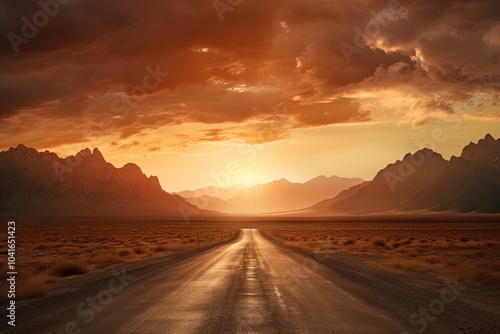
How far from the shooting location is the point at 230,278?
18.0 m

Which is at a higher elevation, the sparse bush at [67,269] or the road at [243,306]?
the sparse bush at [67,269]

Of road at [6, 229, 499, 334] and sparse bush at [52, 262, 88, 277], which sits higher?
sparse bush at [52, 262, 88, 277]

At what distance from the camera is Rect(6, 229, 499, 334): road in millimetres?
9742

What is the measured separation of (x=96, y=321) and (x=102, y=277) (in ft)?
30.9

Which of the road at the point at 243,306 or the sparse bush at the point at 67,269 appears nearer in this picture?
the road at the point at 243,306

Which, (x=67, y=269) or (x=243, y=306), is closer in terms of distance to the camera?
(x=243, y=306)

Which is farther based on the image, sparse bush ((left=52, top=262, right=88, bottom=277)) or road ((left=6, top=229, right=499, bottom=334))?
sparse bush ((left=52, top=262, right=88, bottom=277))

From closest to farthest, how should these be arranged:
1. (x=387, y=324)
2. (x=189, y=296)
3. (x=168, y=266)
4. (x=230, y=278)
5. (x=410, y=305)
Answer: (x=387, y=324)
(x=410, y=305)
(x=189, y=296)
(x=230, y=278)
(x=168, y=266)

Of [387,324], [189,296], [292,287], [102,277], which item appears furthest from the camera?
A: [102,277]

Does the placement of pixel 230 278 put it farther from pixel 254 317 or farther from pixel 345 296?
pixel 254 317

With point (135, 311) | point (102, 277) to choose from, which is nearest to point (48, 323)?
point (135, 311)

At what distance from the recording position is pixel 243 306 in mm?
11898

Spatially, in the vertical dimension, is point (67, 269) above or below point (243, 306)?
above

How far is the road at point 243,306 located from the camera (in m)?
9.74
